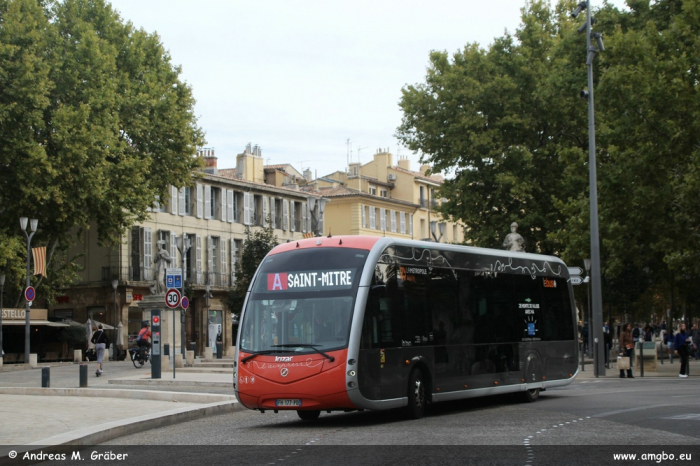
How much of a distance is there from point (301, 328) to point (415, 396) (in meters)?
2.27

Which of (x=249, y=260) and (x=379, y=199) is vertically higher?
(x=379, y=199)

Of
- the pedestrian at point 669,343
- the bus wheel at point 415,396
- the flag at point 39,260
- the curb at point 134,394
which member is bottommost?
the pedestrian at point 669,343

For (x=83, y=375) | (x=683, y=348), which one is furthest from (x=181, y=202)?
(x=683, y=348)

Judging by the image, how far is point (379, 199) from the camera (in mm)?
89250

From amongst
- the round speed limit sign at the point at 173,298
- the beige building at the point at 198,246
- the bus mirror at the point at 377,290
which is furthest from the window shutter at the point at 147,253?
the bus mirror at the point at 377,290

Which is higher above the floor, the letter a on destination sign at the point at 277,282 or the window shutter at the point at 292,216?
the window shutter at the point at 292,216

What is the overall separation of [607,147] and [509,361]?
17155mm

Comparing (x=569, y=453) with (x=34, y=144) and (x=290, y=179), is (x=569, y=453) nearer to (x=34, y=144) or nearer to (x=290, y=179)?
(x=34, y=144)

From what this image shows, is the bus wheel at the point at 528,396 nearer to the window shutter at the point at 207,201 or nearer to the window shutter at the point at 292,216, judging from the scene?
the window shutter at the point at 207,201

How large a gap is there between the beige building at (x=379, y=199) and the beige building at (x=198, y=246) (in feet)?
16.8

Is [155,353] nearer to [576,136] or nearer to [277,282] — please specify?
[277,282]

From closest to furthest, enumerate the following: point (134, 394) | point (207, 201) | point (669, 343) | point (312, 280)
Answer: point (312, 280)
point (134, 394)
point (669, 343)
point (207, 201)

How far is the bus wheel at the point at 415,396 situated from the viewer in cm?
1675

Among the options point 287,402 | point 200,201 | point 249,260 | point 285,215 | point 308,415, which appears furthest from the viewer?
point 285,215
